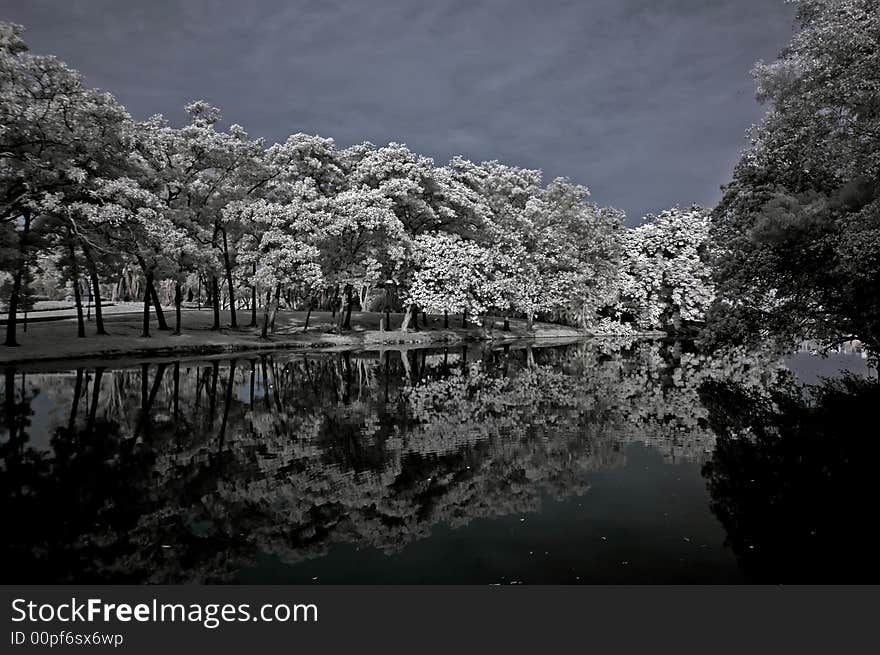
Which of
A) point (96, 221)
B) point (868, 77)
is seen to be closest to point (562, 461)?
point (868, 77)

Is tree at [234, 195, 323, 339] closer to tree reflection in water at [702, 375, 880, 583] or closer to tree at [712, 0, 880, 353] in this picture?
tree at [712, 0, 880, 353]

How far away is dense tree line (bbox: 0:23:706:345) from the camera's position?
1137 inches

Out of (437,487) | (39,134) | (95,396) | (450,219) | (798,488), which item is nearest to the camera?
(798,488)

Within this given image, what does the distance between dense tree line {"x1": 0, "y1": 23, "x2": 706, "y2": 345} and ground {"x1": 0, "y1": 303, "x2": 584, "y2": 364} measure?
2.03 m

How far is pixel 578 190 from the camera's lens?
67688 mm

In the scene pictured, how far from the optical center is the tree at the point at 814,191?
53.5 feet

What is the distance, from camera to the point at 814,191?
1986cm

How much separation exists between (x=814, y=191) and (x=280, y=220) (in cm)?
3452

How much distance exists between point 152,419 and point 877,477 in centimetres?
1717

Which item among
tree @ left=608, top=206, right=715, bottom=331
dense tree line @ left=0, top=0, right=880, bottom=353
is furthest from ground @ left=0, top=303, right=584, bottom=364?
tree @ left=608, top=206, right=715, bottom=331

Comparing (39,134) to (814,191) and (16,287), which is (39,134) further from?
(814,191)
